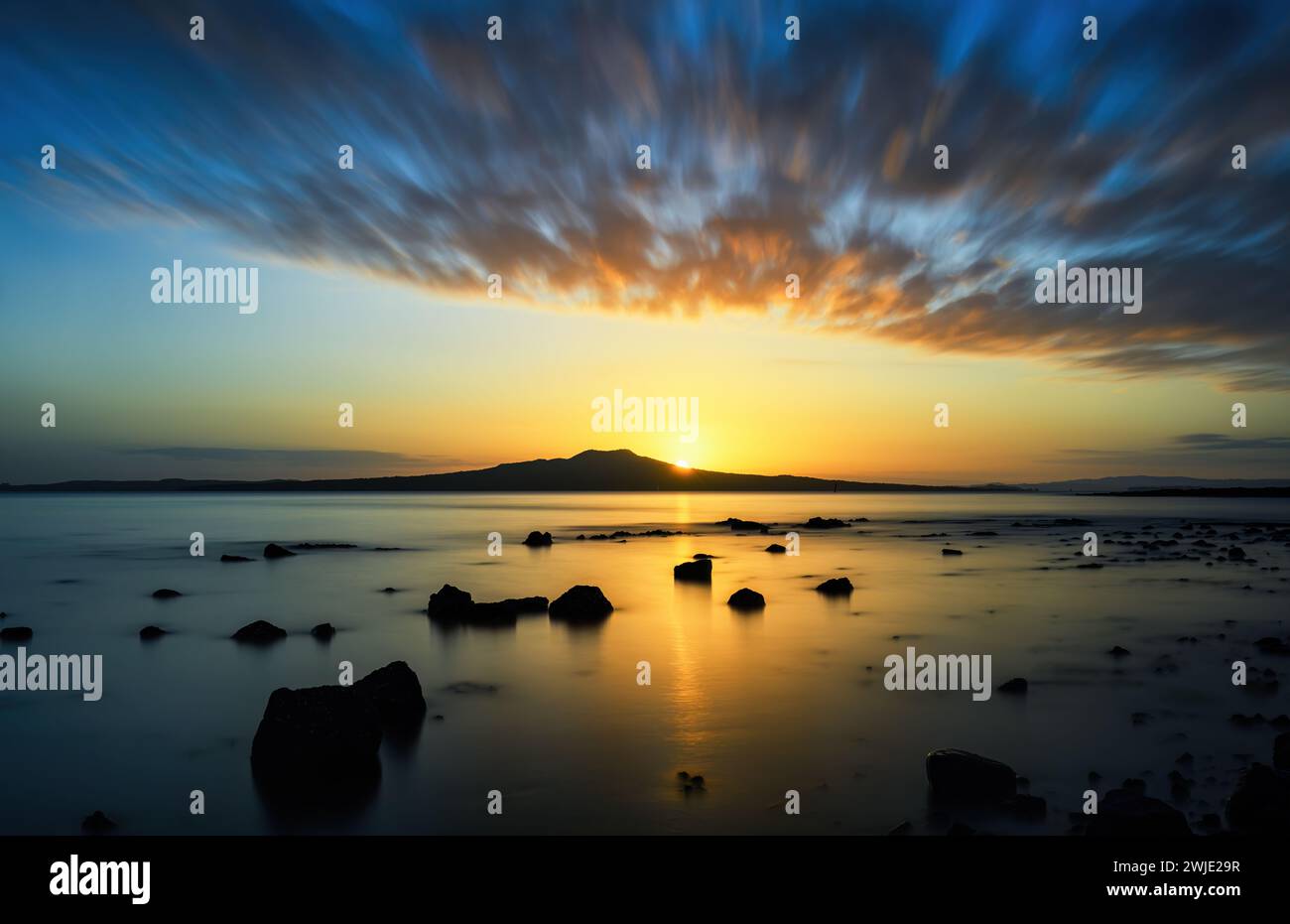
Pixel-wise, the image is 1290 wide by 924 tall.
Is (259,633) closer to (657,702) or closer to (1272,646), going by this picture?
(657,702)

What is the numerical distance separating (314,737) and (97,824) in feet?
9.70

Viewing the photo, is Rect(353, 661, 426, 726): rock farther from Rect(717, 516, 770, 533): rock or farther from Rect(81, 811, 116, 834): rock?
Rect(717, 516, 770, 533): rock

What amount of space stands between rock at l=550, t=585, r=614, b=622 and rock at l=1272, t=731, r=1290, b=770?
62.4ft

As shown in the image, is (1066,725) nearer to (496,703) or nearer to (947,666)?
(947,666)

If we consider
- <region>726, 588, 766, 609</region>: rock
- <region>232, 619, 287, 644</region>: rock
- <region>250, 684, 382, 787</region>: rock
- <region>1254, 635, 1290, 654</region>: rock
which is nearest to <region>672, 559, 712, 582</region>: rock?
<region>726, 588, 766, 609</region>: rock

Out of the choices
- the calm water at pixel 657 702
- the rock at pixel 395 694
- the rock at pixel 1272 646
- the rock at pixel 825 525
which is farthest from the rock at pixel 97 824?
the rock at pixel 825 525

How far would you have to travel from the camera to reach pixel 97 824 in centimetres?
1055

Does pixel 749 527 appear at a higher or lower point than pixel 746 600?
lower

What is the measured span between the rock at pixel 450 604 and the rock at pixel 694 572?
1391cm

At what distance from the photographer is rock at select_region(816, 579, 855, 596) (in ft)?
108

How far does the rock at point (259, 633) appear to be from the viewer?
22.7m

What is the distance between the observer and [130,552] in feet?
182

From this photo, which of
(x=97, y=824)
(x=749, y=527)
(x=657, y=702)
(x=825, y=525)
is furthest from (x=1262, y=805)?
(x=825, y=525)
